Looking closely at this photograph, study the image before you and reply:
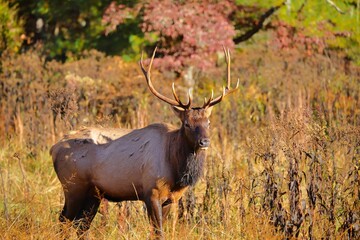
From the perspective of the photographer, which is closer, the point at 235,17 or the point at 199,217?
the point at 199,217

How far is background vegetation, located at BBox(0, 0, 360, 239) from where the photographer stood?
645 centimetres

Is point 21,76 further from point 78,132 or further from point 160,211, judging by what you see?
point 160,211

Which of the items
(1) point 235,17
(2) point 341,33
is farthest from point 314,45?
(1) point 235,17

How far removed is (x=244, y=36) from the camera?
52.4 ft

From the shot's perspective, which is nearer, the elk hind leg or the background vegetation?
the background vegetation

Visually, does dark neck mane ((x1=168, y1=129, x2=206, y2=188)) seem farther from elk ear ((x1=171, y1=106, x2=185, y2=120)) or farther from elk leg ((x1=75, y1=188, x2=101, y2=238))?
elk leg ((x1=75, y1=188, x2=101, y2=238))

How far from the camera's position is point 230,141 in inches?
455

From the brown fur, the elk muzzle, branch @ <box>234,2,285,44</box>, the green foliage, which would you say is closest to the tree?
branch @ <box>234,2,285,44</box>

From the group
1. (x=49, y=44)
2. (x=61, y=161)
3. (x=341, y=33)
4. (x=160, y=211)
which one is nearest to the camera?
(x=160, y=211)

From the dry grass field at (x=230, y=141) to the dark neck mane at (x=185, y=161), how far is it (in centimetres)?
22

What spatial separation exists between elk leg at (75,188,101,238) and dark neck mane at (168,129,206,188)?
847 millimetres

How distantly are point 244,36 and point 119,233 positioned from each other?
9540 mm

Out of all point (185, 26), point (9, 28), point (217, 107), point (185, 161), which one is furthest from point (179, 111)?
point (9, 28)

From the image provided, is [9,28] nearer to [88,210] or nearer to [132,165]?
[88,210]
